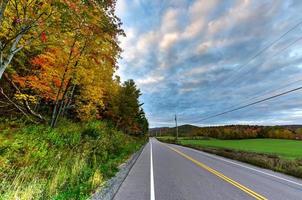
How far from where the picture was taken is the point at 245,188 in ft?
32.6

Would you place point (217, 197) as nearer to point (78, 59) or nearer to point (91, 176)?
point (91, 176)

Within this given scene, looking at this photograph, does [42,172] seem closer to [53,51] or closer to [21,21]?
[21,21]

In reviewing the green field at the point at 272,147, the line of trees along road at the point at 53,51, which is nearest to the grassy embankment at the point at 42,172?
the line of trees along road at the point at 53,51

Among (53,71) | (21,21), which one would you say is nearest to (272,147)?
(53,71)

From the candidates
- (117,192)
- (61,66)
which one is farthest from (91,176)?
(61,66)

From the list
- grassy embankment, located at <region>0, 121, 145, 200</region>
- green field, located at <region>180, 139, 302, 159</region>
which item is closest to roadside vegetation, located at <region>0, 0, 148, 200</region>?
grassy embankment, located at <region>0, 121, 145, 200</region>

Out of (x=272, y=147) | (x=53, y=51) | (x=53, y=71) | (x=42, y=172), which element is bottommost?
(x=42, y=172)

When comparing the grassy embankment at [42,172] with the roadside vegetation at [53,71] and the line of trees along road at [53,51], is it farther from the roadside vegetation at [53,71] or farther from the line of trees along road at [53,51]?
the line of trees along road at [53,51]

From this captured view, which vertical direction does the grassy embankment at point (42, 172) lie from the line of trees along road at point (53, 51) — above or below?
below

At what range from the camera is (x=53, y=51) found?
51.5 feet

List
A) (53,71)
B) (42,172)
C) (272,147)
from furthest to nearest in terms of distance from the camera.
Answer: (272,147)
(53,71)
(42,172)

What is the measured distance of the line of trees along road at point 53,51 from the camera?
8125 mm

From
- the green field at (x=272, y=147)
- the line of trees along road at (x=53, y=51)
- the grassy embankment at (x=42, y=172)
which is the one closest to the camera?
the grassy embankment at (x=42, y=172)

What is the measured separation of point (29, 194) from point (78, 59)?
10.4m
